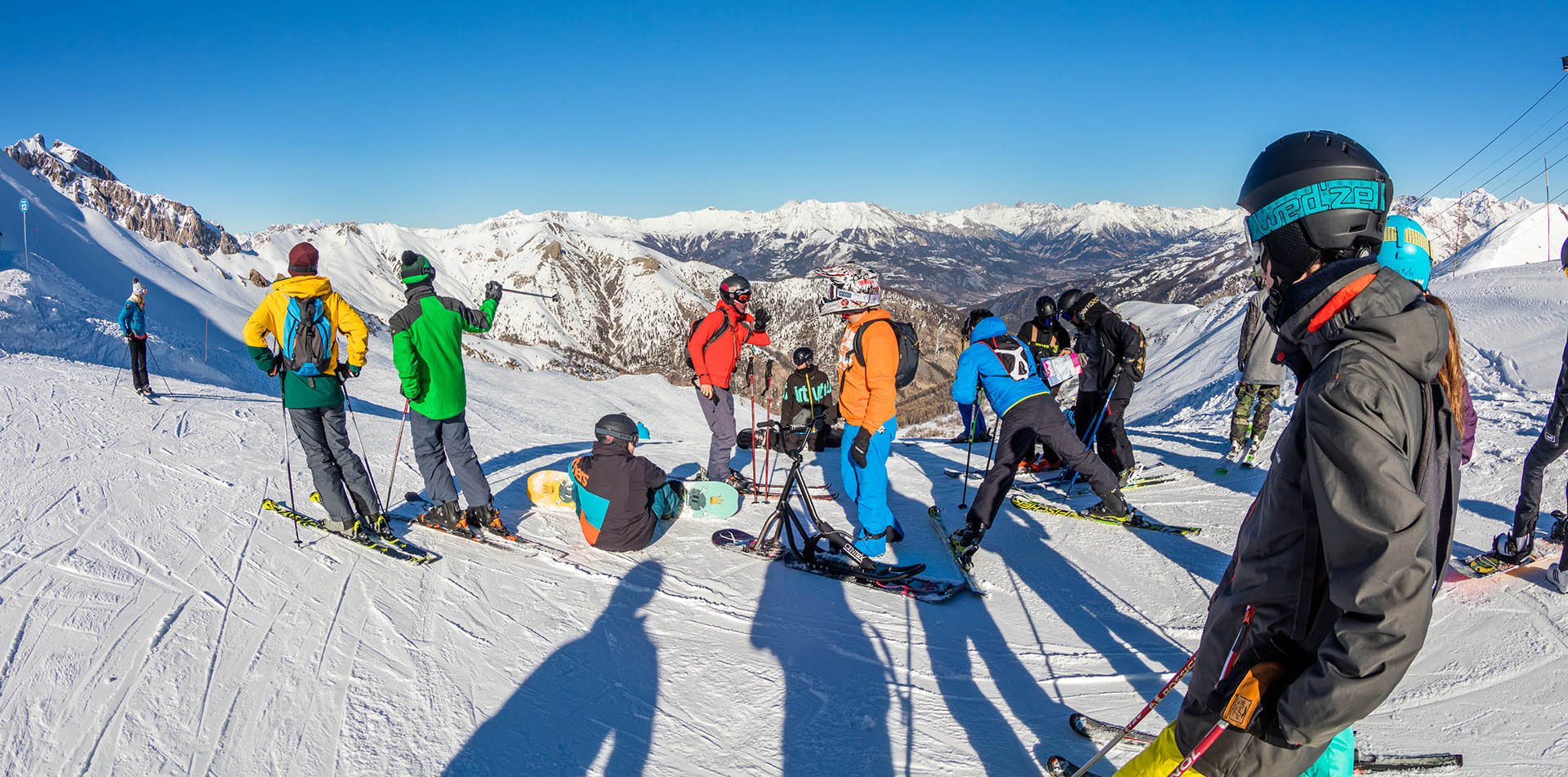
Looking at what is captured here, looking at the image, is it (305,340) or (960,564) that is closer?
(305,340)

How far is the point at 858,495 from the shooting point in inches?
215

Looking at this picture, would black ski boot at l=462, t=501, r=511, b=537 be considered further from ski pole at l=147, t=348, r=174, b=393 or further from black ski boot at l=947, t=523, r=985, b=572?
ski pole at l=147, t=348, r=174, b=393

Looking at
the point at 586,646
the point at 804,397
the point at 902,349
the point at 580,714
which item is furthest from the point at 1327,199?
the point at 804,397

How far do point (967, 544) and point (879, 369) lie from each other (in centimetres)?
168

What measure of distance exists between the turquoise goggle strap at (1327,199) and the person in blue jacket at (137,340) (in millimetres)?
12743

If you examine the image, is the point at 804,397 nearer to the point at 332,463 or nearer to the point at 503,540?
the point at 503,540

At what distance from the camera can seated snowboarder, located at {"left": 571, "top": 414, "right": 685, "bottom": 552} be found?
5.43 m

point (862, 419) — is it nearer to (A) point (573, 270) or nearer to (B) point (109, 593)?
(B) point (109, 593)

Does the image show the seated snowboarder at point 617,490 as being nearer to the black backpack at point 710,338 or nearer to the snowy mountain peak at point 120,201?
the black backpack at point 710,338

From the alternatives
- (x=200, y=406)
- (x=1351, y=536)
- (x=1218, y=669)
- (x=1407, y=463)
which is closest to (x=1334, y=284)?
(x=1407, y=463)

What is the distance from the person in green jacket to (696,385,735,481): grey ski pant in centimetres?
241

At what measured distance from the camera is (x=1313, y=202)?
1.96m

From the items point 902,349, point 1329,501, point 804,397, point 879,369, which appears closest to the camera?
point 1329,501

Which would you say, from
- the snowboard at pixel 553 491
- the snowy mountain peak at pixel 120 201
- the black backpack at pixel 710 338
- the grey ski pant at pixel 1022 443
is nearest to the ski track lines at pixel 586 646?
the snowboard at pixel 553 491
